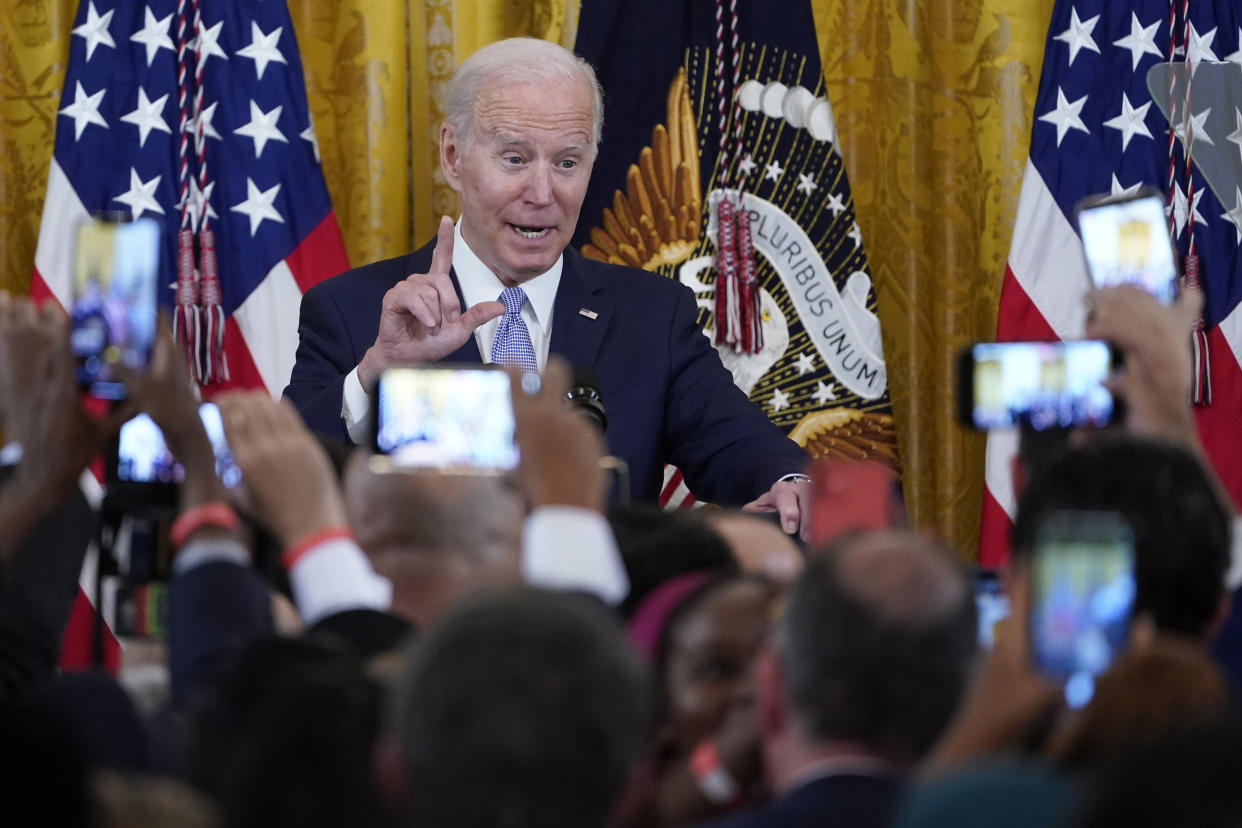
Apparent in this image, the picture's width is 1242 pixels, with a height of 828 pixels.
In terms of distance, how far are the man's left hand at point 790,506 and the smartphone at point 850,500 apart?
0.95 metres

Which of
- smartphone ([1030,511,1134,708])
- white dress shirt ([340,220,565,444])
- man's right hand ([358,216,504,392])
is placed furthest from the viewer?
white dress shirt ([340,220,565,444])

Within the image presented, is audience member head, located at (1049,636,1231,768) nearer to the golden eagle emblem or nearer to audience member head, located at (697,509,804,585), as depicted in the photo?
audience member head, located at (697,509,804,585)

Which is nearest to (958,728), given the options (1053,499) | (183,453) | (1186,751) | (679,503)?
(1186,751)

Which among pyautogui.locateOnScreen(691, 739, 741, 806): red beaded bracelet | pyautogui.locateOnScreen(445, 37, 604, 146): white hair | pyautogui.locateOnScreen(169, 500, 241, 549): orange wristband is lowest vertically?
pyautogui.locateOnScreen(691, 739, 741, 806): red beaded bracelet

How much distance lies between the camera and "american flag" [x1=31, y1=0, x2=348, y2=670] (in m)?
Answer: 4.19

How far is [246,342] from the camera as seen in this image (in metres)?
4.25

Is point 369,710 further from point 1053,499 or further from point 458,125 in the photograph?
point 458,125

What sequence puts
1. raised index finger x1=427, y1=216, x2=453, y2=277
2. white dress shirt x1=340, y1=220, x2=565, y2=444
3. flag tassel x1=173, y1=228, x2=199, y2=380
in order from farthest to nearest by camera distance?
1. flag tassel x1=173, y1=228, x2=199, y2=380
2. white dress shirt x1=340, y1=220, x2=565, y2=444
3. raised index finger x1=427, y1=216, x2=453, y2=277

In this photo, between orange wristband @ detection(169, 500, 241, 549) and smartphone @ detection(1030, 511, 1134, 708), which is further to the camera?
orange wristband @ detection(169, 500, 241, 549)

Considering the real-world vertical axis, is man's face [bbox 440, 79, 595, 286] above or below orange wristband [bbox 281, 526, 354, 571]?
above

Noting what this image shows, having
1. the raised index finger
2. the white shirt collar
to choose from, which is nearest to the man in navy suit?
the white shirt collar

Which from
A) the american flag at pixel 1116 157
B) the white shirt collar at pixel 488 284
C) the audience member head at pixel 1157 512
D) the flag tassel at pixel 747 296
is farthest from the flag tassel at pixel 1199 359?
the audience member head at pixel 1157 512

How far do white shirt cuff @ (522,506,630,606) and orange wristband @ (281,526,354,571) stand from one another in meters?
0.20

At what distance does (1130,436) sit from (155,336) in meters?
1.02
